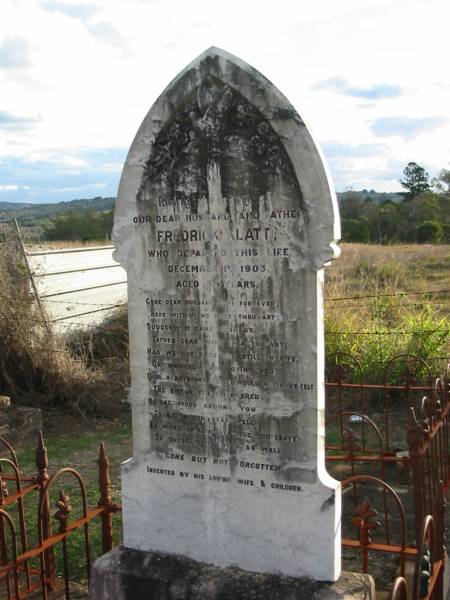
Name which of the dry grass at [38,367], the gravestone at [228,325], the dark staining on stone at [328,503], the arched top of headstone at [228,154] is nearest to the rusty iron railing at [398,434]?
the dark staining on stone at [328,503]

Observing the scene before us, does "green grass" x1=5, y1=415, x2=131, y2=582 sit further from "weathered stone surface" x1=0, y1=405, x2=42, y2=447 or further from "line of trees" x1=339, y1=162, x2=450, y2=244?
"line of trees" x1=339, y1=162, x2=450, y2=244

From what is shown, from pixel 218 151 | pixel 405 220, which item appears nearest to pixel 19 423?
pixel 218 151

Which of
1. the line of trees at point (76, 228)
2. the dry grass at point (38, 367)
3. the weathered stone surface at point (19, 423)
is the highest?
the line of trees at point (76, 228)

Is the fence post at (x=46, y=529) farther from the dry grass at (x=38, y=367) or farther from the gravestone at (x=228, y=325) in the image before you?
the dry grass at (x=38, y=367)

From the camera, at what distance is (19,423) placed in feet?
25.0

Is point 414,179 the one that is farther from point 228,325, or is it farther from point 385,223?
point 228,325

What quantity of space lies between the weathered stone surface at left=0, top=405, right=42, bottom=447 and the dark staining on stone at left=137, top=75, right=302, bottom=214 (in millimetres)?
5213

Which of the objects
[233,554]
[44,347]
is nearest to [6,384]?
[44,347]

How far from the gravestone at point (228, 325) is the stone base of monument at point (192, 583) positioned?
0.18 feet

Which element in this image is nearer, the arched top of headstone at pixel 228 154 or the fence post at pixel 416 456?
the arched top of headstone at pixel 228 154

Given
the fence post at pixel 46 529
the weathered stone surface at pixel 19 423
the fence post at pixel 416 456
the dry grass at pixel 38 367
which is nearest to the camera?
the fence post at pixel 416 456

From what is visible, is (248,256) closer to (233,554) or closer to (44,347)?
(233,554)

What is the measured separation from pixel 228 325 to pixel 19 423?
17.5ft

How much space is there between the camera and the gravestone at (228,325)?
9.71 ft
